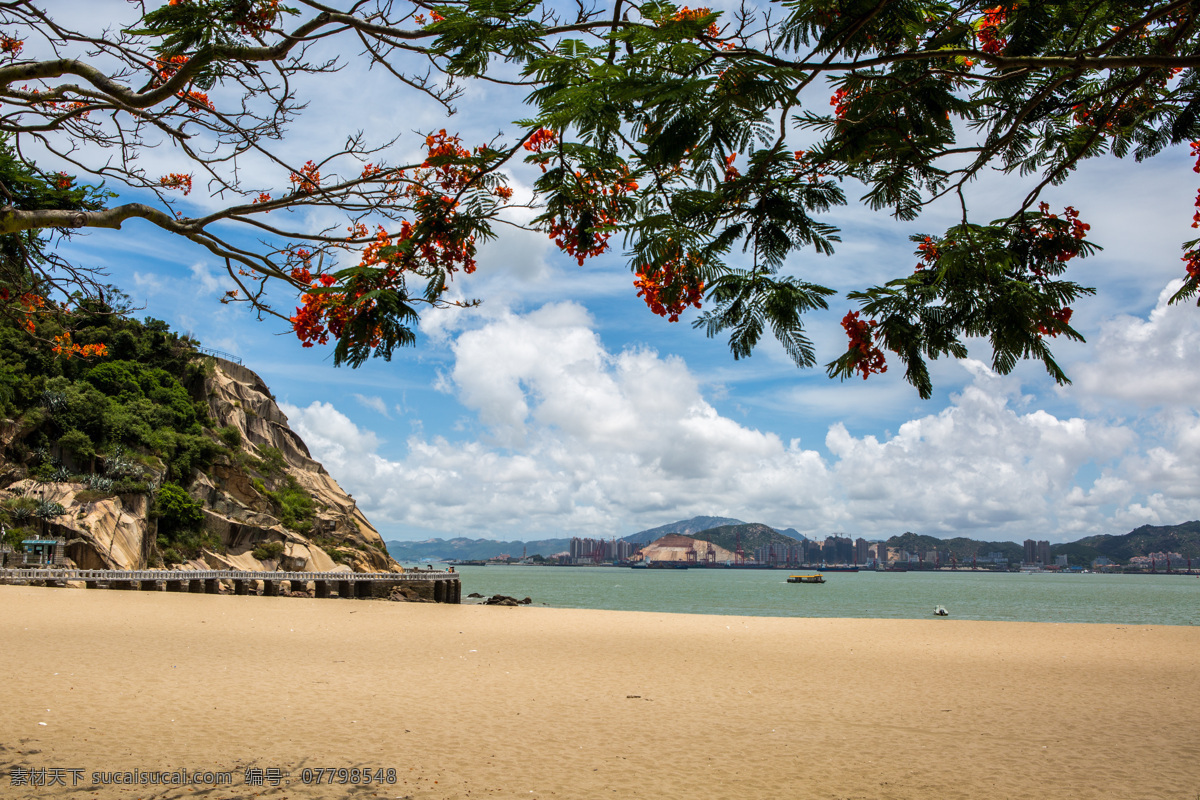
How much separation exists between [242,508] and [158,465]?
5.22 meters

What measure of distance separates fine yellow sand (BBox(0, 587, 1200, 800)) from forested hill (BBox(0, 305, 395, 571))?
1351cm

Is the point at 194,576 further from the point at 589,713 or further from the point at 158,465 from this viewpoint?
the point at 589,713

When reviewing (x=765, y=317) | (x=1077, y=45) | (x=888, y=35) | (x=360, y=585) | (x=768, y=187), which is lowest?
(x=360, y=585)

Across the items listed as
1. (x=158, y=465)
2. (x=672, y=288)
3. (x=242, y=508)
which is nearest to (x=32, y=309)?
(x=672, y=288)

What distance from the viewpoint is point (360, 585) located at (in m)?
32.3

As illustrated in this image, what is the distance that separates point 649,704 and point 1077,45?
7.88m

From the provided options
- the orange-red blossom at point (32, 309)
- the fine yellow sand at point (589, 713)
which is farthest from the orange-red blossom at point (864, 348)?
the orange-red blossom at point (32, 309)

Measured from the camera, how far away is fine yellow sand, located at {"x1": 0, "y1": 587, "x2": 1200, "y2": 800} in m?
5.76

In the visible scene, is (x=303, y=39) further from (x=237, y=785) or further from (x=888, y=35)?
(x=237, y=785)

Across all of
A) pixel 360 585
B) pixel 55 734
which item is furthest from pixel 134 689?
pixel 360 585

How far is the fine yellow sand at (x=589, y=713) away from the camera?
5.76m

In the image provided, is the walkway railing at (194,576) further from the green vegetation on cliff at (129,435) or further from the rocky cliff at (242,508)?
the green vegetation on cliff at (129,435)

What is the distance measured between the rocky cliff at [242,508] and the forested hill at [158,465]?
7 cm

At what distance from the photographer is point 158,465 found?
33.4 metres
